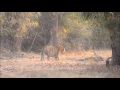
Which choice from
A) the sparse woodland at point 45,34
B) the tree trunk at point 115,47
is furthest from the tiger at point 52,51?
the tree trunk at point 115,47

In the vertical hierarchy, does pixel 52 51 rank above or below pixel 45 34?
below

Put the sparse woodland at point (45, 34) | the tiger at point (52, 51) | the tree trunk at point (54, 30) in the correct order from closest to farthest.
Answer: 1. the tiger at point (52, 51)
2. the tree trunk at point (54, 30)
3. the sparse woodland at point (45, 34)

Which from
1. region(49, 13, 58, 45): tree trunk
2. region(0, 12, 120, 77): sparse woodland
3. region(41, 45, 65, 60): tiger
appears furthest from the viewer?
region(0, 12, 120, 77): sparse woodland

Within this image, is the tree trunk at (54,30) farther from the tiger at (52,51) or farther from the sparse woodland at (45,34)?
the tiger at (52,51)

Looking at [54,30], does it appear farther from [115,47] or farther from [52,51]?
[115,47]

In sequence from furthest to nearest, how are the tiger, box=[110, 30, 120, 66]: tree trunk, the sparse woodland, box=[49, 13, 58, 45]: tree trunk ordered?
the sparse woodland, box=[49, 13, 58, 45]: tree trunk, the tiger, box=[110, 30, 120, 66]: tree trunk

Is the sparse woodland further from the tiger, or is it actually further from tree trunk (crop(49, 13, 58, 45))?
the tiger

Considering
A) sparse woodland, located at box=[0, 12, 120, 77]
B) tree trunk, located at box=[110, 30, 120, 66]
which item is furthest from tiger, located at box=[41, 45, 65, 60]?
tree trunk, located at box=[110, 30, 120, 66]

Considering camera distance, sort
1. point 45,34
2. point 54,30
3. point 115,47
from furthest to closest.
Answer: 1. point 45,34
2. point 54,30
3. point 115,47

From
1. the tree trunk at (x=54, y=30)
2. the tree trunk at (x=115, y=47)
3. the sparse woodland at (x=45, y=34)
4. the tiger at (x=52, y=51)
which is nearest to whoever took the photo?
the tree trunk at (x=115, y=47)

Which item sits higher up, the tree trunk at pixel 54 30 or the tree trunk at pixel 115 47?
the tree trunk at pixel 54 30

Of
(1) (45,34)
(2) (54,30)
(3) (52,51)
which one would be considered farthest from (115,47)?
(1) (45,34)

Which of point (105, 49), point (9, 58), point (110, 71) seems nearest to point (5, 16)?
point (9, 58)

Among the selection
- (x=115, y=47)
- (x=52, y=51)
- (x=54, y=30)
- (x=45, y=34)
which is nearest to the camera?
(x=115, y=47)
